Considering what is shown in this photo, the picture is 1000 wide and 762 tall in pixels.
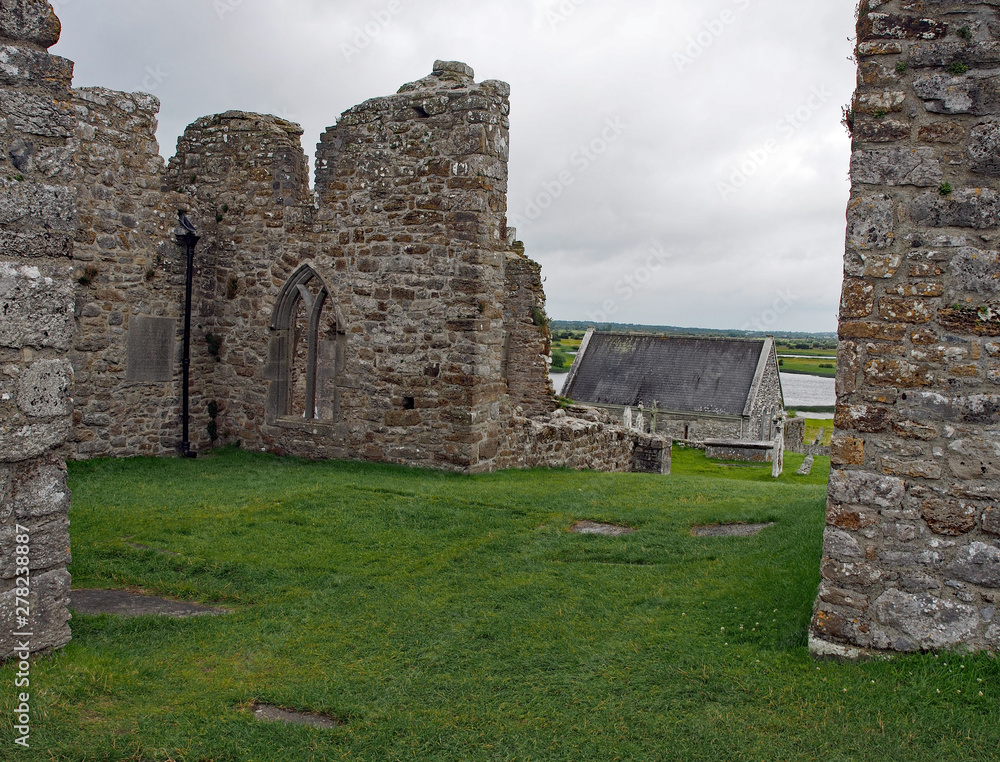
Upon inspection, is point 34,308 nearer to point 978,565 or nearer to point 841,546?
point 841,546

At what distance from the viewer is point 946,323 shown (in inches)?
194

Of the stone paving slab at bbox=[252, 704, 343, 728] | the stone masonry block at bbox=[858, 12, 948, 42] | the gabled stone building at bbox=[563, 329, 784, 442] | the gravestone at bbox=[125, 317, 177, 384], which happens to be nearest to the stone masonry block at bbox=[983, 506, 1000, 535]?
the stone masonry block at bbox=[858, 12, 948, 42]

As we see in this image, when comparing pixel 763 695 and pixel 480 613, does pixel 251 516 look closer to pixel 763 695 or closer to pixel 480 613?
pixel 480 613

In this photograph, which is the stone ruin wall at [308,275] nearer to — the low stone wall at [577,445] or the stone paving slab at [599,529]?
the low stone wall at [577,445]

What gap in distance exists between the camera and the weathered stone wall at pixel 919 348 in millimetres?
4871

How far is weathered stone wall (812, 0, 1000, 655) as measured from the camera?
4.87 m

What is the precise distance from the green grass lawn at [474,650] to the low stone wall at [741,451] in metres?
20.2

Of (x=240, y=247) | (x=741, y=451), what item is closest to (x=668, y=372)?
(x=741, y=451)

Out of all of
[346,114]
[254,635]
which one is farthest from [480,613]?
[346,114]

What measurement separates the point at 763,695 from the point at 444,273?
8427 millimetres

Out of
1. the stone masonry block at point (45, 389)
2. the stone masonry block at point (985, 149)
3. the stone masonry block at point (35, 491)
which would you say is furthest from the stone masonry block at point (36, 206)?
the stone masonry block at point (985, 149)

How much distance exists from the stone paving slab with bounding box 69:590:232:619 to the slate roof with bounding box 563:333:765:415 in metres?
33.5

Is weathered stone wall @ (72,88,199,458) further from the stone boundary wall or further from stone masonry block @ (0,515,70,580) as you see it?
the stone boundary wall

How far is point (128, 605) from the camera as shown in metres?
6.33
